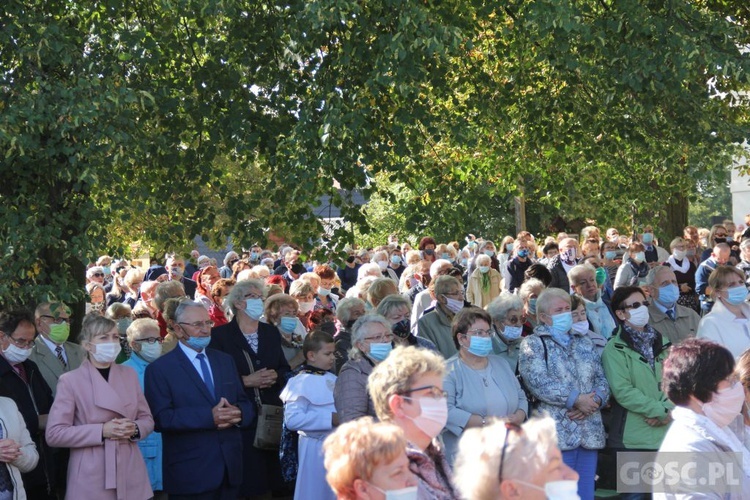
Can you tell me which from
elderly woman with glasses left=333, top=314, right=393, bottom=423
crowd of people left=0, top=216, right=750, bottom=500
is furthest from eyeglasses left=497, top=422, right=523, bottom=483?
elderly woman with glasses left=333, top=314, right=393, bottom=423

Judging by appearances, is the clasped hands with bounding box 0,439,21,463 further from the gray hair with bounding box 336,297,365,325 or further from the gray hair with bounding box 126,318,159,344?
the gray hair with bounding box 336,297,365,325

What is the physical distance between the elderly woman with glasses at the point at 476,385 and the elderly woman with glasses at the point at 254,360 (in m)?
1.65

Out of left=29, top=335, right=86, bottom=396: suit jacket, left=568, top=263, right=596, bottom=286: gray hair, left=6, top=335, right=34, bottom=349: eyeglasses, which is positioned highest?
left=568, top=263, right=596, bottom=286: gray hair

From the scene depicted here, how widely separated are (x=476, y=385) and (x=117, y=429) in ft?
8.33

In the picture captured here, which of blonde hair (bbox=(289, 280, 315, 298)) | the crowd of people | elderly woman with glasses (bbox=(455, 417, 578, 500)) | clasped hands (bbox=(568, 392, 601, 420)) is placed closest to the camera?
elderly woman with glasses (bbox=(455, 417, 578, 500))

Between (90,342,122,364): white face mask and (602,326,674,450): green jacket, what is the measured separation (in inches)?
148

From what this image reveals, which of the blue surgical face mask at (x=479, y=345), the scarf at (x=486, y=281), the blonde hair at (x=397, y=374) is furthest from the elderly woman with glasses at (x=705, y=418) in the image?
the scarf at (x=486, y=281)

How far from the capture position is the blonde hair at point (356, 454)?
4078mm

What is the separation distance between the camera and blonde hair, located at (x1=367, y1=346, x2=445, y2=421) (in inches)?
208

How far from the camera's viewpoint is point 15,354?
26.4 ft

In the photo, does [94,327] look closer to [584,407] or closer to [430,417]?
[430,417]

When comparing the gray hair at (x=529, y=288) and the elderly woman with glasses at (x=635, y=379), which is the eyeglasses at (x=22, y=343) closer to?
the elderly woman with glasses at (x=635, y=379)

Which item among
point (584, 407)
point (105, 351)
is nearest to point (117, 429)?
point (105, 351)

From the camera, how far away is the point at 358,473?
407 cm
